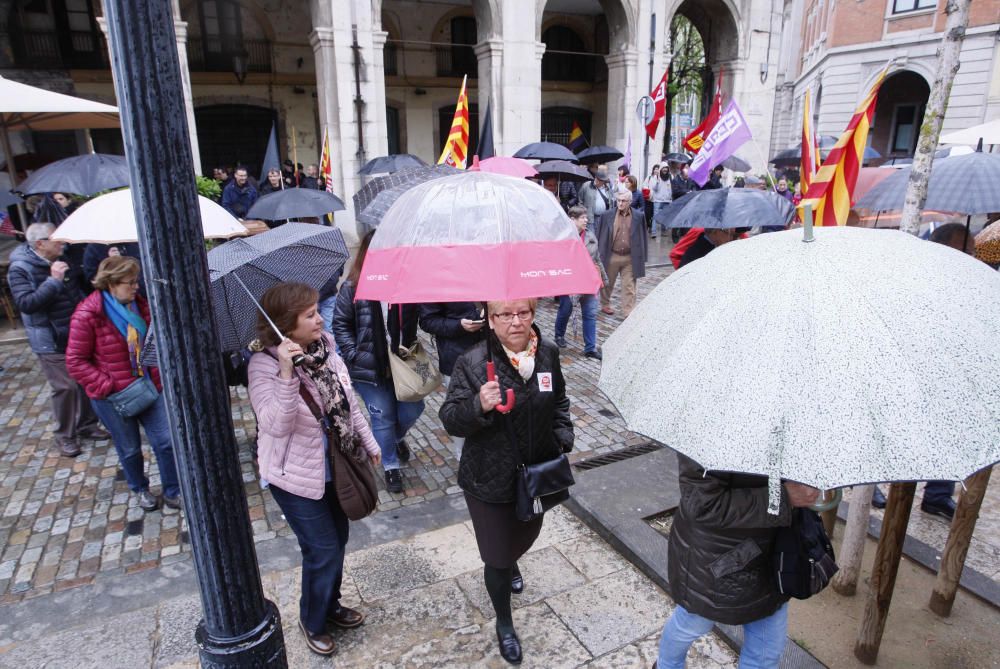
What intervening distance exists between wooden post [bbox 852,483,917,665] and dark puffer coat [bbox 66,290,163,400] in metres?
4.40

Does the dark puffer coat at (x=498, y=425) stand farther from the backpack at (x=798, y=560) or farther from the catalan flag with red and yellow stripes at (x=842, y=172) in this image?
the catalan flag with red and yellow stripes at (x=842, y=172)

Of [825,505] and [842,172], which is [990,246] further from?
[825,505]

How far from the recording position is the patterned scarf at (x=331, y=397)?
2902 mm

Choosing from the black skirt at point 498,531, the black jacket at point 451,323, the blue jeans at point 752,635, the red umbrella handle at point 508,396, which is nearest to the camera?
the blue jeans at point 752,635

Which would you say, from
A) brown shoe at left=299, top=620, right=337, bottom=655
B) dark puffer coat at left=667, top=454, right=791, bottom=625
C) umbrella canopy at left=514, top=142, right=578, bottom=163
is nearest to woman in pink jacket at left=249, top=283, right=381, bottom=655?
brown shoe at left=299, top=620, right=337, bottom=655

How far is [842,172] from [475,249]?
2564mm

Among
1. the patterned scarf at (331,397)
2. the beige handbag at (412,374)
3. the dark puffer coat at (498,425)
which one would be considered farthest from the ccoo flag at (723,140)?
the patterned scarf at (331,397)

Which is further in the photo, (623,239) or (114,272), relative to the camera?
(623,239)

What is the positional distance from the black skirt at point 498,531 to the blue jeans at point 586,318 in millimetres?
4833

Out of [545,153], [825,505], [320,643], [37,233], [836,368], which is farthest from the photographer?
[545,153]

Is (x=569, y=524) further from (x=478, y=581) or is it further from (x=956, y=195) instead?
(x=956, y=195)

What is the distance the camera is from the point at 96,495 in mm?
4855

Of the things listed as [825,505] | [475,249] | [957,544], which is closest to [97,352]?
[475,249]

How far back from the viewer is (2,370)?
7543 millimetres
